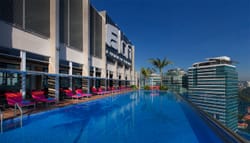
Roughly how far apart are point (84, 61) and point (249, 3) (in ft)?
50.4

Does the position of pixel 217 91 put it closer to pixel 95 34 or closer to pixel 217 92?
pixel 217 92

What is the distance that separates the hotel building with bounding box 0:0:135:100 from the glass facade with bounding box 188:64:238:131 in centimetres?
974

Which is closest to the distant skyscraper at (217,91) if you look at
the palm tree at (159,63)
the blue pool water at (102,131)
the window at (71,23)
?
the blue pool water at (102,131)

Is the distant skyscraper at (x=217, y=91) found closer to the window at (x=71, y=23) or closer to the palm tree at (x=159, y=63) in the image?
the palm tree at (x=159, y=63)

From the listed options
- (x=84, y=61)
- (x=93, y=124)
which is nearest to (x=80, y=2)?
(x=84, y=61)

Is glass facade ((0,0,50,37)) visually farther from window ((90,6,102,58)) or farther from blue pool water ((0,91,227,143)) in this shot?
window ((90,6,102,58))

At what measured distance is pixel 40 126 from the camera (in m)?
5.39

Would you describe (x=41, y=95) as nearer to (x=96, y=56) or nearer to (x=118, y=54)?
(x=96, y=56)

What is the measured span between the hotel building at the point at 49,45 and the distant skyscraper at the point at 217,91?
9.73 metres

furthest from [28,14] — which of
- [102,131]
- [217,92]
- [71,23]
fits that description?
[217,92]

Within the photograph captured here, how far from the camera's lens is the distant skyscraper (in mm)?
11313

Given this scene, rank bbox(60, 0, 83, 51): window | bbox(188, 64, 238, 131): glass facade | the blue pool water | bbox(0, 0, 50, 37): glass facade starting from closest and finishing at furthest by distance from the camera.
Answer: the blue pool water
bbox(0, 0, 50, 37): glass facade
bbox(188, 64, 238, 131): glass facade
bbox(60, 0, 83, 51): window

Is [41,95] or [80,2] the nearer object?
[41,95]

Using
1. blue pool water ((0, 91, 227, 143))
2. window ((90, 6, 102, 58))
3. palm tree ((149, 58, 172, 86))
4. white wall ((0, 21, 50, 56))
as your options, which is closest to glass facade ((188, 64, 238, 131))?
blue pool water ((0, 91, 227, 143))
